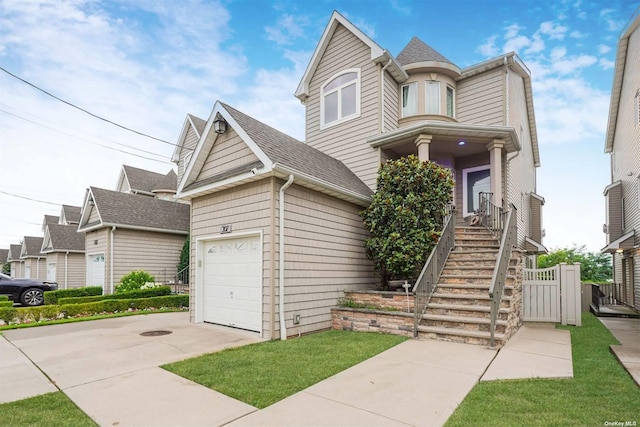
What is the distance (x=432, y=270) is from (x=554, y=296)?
149 inches

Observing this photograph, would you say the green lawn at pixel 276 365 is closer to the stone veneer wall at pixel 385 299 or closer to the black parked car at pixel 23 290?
the stone veneer wall at pixel 385 299

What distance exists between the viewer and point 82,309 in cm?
1023

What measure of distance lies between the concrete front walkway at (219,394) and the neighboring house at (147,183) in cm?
1855

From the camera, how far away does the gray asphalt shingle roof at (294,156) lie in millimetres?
7618

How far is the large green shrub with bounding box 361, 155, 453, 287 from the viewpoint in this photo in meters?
8.54

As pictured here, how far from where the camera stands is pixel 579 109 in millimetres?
14578

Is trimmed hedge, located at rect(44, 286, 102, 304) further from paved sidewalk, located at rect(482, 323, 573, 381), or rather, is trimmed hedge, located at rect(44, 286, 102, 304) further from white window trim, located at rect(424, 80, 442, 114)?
paved sidewalk, located at rect(482, 323, 573, 381)

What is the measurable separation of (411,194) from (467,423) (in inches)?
238

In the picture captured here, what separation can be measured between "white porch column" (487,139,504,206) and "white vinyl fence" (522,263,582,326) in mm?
2336

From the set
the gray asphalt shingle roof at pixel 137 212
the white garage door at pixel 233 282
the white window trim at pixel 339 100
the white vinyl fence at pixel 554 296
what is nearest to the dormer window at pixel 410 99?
the white window trim at pixel 339 100

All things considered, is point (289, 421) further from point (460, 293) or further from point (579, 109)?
point (579, 109)

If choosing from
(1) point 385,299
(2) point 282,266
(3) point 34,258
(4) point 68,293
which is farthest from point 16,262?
(1) point 385,299

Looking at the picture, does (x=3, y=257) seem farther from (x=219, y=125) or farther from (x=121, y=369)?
(x=121, y=369)

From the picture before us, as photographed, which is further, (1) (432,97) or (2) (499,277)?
(1) (432,97)
